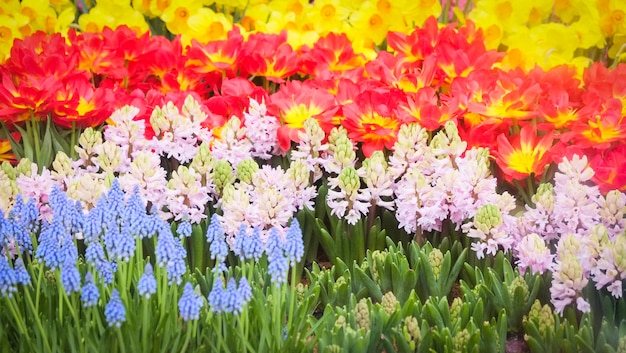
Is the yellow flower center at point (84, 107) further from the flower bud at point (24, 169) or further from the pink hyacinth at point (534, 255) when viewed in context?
the pink hyacinth at point (534, 255)

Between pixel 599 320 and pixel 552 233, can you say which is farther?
pixel 552 233

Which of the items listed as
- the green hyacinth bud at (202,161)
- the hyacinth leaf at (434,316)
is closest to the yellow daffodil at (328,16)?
the green hyacinth bud at (202,161)

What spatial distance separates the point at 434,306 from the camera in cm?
160

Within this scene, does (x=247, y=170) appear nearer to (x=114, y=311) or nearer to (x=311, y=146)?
(x=311, y=146)

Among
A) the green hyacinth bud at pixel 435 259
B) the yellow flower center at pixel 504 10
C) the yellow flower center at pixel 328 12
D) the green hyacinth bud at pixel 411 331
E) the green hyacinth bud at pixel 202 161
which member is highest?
the yellow flower center at pixel 328 12

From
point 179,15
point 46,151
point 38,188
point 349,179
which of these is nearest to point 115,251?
point 38,188

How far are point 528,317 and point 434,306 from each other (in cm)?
19

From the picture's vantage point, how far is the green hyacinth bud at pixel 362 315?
158 cm

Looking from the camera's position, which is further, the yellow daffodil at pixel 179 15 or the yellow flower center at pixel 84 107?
the yellow daffodil at pixel 179 15

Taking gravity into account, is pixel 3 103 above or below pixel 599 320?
above

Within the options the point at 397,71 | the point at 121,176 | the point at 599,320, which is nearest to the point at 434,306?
the point at 599,320

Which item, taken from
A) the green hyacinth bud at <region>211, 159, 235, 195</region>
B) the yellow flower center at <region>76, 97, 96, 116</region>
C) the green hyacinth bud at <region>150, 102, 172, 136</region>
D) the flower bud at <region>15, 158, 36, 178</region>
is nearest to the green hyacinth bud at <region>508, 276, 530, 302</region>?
the green hyacinth bud at <region>211, 159, 235, 195</region>

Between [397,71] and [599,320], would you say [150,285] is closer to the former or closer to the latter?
[599,320]

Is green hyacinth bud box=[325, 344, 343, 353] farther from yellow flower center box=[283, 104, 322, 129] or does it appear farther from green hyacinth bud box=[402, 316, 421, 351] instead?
yellow flower center box=[283, 104, 322, 129]
